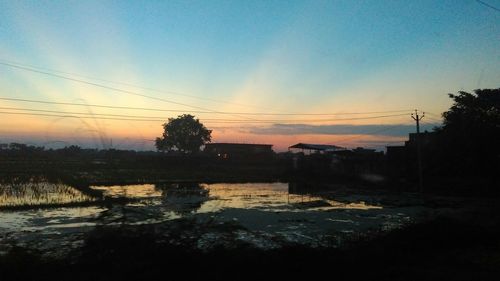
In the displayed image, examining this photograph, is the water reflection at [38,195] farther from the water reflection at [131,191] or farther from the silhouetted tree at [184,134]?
the silhouetted tree at [184,134]

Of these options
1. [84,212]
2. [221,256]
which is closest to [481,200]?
[221,256]

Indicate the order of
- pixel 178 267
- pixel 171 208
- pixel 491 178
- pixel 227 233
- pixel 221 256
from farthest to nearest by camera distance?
1. pixel 491 178
2. pixel 171 208
3. pixel 227 233
4. pixel 221 256
5. pixel 178 267

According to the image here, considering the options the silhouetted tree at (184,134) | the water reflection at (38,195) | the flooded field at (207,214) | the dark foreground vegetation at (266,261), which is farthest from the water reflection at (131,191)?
the silhouetted tree at (184,134)

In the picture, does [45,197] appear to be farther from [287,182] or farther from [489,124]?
[489,124]

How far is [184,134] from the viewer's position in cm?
7519

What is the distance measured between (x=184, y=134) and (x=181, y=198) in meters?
54.3

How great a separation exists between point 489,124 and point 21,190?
29.2 m

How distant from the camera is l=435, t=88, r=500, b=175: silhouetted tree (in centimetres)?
2715

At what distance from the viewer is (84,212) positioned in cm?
1655

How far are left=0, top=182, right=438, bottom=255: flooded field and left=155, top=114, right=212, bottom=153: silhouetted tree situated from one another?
4947 centimetres

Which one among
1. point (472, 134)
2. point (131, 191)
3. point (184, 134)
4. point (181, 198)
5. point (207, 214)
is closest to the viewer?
point (207, 214)

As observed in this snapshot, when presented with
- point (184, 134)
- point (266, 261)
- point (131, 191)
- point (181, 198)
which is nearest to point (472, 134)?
point (181, 198)

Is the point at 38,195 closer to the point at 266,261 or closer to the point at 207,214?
the point at 207,214

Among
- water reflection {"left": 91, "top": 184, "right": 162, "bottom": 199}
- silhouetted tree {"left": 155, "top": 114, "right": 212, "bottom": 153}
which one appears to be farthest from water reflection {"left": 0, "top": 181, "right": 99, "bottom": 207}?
silhouetted tree {"left": 155, "top": 114, "right": 212, "bottom": 153}
